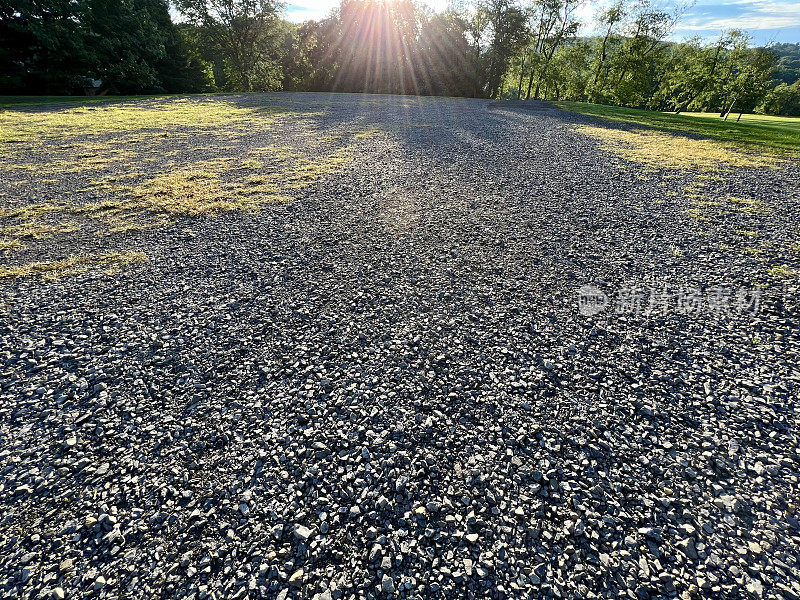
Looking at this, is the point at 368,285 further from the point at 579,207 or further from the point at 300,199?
the point at 579,207

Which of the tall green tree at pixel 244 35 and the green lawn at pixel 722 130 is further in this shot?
the tall green tree at pixel 244 35

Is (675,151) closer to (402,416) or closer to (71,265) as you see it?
(402,416)

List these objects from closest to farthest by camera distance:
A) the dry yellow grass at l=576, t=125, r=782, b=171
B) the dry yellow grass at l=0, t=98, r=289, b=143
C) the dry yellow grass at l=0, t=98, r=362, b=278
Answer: the dry yellow grass at l=0, t=98, r=362, b=278 → the dry yellow grass at l=576, t=125, r=782, b=171 → the dry yellow grass at l=0, t=98, r=289, b=143

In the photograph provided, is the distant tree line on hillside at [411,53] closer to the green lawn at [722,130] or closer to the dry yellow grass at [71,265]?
the green lawn at [722,130]

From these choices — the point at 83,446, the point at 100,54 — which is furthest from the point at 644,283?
the point at 100,54

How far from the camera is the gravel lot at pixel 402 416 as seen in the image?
2.83 m

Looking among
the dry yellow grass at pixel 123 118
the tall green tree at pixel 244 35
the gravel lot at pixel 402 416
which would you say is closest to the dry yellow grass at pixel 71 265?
the gravel lot at pixel 402 416

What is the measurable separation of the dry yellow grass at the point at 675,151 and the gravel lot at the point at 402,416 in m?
6.36

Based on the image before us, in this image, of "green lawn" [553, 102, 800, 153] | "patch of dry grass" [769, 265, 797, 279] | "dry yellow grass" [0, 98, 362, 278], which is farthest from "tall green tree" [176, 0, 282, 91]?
"patch of dry grass" [769, 265, 797, 279]

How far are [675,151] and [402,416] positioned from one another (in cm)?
1736

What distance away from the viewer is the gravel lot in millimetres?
2828

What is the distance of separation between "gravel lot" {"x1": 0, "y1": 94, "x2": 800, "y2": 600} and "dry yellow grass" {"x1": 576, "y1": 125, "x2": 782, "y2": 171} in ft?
20.9

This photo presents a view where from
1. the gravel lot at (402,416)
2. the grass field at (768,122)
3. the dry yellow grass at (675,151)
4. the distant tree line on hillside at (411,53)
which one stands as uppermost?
the distant tree line on hillside at (411,53)

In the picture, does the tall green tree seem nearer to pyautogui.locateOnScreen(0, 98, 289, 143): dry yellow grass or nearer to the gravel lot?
pyautogui.locateOnScreen(0, 98, 289, 143): dry yellow grass
